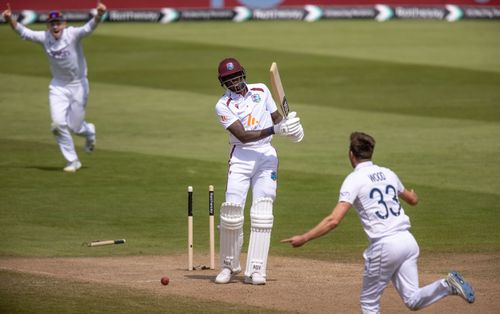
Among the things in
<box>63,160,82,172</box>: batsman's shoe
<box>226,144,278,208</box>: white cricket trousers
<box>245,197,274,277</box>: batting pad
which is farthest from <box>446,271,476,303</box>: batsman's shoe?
<box>63,160,82,172</box>: batsman's shoe

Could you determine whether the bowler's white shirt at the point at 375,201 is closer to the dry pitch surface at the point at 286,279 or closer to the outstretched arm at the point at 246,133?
the dry pitch surface at the point at 286,279

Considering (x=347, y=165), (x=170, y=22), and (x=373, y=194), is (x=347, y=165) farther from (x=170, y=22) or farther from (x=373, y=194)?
(x=170, y=22)

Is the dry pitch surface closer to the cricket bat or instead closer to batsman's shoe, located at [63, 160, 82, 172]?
the cricket bat

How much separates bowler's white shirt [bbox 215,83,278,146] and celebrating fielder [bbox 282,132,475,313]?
265 centimetres

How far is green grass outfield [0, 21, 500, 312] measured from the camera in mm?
15086

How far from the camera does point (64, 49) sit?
738 inches

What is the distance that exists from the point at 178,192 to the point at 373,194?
28.1 ft

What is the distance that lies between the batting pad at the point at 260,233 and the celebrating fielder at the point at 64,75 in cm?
794

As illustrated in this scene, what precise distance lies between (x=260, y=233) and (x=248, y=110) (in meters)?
1.35

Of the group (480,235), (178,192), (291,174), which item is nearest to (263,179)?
(480,235)

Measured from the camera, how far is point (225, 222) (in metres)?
11.6

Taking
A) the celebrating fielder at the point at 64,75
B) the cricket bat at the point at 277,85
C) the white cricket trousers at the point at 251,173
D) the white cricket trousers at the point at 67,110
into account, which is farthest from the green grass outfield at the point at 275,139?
the cricket bat at the point at 277,85

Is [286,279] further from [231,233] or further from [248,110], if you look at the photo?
[248,110]

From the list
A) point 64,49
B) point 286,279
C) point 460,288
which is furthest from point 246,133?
point 64,49
